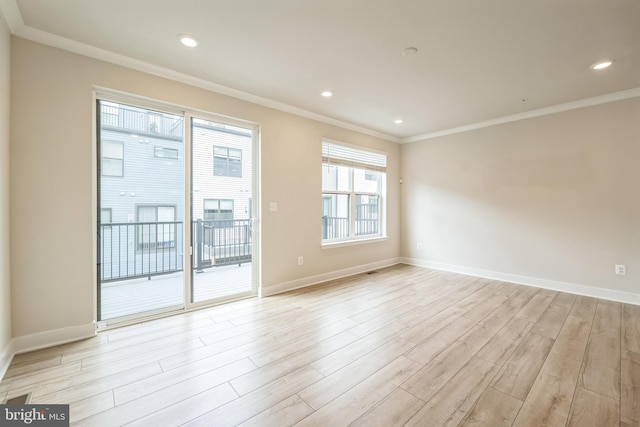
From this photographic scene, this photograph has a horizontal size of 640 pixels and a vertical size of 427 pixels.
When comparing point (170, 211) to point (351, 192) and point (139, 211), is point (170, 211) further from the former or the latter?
point (351, 192)

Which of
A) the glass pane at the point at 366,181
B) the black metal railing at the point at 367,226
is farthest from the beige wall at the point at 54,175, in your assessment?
the black metal railing at the point at 367,226

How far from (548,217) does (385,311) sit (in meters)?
2.96

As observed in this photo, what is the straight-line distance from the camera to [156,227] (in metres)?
3.00

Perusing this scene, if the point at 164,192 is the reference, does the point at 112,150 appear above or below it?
above

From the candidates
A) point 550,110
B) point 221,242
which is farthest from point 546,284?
point 221,242

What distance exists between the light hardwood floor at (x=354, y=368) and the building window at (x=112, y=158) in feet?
5.22

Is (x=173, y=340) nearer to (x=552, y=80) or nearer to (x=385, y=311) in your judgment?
(x=385, y=311)

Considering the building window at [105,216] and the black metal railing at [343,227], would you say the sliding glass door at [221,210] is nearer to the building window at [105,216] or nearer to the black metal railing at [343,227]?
the building window at [105,216]

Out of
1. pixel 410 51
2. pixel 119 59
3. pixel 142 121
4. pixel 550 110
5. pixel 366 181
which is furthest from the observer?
pixel 366 181

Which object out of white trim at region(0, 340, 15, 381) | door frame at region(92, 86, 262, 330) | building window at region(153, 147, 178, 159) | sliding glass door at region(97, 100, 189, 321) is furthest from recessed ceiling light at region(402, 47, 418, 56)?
white trim at region(0, 340, 15, 381)

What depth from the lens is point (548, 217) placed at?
394 centimetres

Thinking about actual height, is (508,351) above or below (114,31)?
below

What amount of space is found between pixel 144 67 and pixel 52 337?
8.72 feet

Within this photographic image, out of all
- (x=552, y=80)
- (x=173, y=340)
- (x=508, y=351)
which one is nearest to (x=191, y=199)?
(x=173, y=340)
